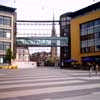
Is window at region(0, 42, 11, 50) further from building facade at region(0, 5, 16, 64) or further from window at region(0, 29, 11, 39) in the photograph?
window at region(0, 29, 11, 39)

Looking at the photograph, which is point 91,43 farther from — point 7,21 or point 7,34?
point 7,21

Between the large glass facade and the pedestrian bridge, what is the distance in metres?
14.3

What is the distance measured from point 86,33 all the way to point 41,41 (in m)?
20.1

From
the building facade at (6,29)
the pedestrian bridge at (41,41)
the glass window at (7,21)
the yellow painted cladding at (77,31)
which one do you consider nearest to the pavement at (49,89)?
the yellow painted cladding at (77,31)

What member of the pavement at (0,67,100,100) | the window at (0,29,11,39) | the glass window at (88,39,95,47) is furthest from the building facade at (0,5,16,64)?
the pavement at (0,67,100,100)

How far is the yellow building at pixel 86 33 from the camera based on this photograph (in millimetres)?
48969

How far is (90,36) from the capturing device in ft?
168

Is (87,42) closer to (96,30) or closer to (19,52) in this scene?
(96,30)

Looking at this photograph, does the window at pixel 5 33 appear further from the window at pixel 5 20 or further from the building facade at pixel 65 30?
the building facade at pixel 65 30

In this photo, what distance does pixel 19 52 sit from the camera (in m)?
110

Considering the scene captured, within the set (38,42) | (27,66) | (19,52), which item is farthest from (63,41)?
(19,52)

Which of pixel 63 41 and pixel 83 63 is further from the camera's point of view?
pixel 63 41

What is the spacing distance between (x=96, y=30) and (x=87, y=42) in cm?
471

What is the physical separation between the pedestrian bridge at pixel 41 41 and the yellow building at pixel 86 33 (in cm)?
1014
